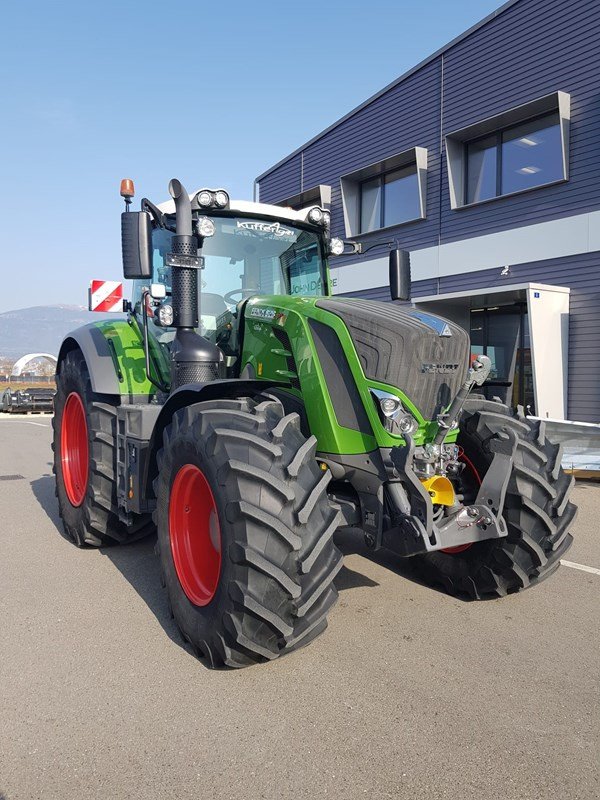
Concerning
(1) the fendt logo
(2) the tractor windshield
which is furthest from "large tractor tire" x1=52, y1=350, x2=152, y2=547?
(1) the fendt logo

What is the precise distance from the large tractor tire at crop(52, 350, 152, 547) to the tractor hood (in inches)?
81.1

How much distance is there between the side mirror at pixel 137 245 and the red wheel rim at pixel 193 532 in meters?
1.21

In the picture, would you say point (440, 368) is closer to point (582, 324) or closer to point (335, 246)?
point (335, 246)

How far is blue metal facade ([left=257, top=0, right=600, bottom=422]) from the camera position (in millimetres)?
11062

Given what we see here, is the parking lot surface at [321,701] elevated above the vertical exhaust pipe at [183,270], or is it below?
below

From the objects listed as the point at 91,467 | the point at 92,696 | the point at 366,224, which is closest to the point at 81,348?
the point at 91,467


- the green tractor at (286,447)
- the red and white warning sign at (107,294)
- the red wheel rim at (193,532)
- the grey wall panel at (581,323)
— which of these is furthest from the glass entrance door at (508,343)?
the red wheel rim at (193,532)

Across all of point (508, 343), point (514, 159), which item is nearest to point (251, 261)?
point (508, 343)

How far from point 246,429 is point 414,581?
1.91 m

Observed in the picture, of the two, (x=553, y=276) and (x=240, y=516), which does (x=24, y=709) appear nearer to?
(x=240, y=516)

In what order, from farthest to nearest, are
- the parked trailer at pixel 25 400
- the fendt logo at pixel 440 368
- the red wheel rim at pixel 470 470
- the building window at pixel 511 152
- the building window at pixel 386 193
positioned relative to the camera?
the parked trailer at pixel 25 400
the building window at pixel 386 193
the building window at pixel 511 152
the red wheel rim at pixel 470 470
the fendt logo at pixel 440 368

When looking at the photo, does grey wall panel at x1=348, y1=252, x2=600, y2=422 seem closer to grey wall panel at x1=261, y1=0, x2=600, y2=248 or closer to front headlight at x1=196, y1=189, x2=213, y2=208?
grey wall panel at x1=261, y1=0, x2=600, y2=248

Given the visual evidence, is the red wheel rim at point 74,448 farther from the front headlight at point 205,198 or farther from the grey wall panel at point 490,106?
the grey wall panel at point 490,106

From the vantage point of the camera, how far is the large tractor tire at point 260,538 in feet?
9.23
